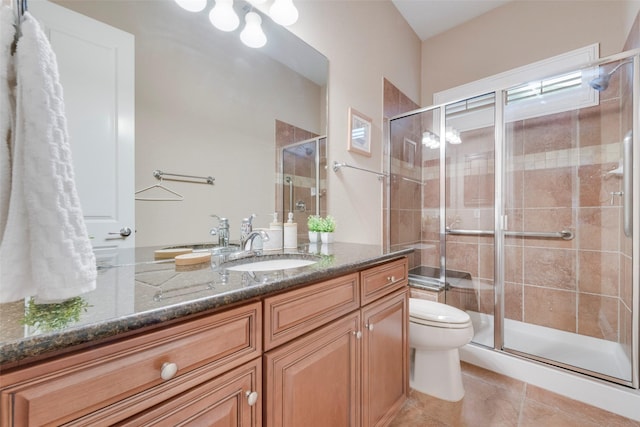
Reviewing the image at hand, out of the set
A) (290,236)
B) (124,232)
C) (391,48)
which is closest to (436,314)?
(290,236)

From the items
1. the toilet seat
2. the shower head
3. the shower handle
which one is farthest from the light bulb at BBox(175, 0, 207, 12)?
the shower head

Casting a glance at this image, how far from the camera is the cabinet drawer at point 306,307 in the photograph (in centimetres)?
71

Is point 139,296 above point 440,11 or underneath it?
underneath

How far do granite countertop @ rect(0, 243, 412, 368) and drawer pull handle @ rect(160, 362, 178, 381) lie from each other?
8 cm

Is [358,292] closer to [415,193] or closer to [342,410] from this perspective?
[342,410]

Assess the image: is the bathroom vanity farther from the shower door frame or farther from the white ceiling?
the white ceiling

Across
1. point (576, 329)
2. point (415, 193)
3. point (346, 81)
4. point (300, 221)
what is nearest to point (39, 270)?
point (300, 221)

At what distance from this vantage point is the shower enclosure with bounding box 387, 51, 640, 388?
1766 mm

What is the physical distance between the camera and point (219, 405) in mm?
588

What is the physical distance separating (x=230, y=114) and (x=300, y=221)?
2.22 ft

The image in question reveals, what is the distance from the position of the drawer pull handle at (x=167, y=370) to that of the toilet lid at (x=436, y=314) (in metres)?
1.37

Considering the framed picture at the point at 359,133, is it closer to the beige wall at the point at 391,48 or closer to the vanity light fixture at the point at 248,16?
the beige wall at the point at 391,48

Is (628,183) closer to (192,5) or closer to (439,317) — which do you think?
(439,317)

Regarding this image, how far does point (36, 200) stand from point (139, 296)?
248mm
